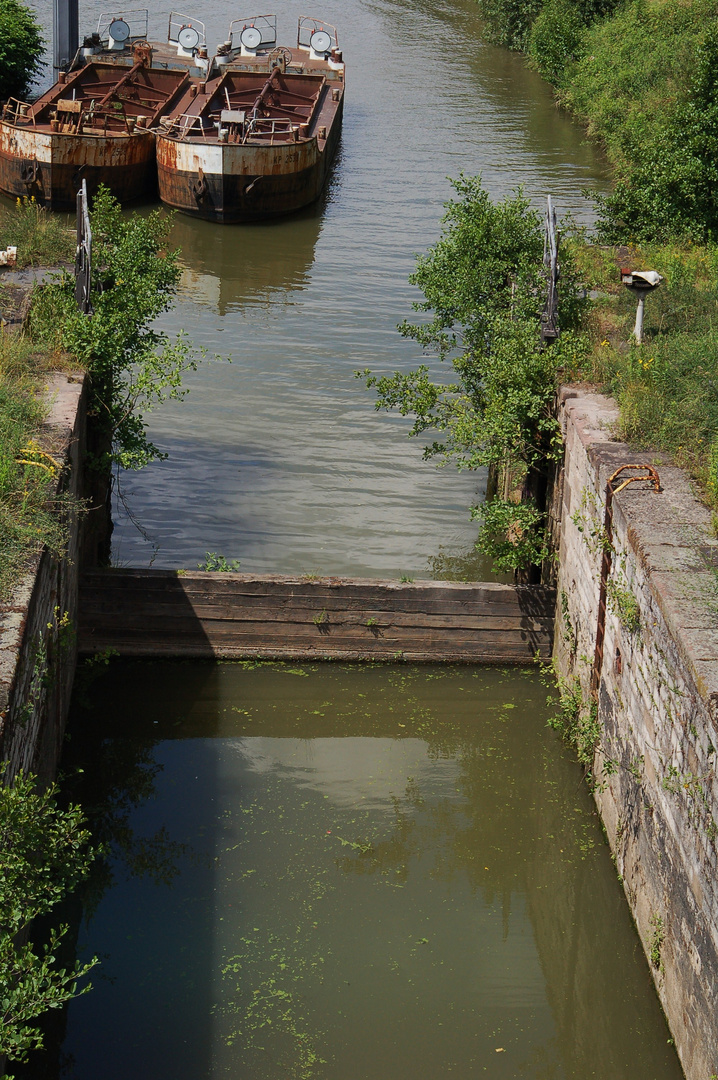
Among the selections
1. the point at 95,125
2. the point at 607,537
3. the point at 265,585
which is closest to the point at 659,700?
the point at 607,537

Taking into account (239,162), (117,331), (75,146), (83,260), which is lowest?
(239,162)

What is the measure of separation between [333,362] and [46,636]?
9755 mm

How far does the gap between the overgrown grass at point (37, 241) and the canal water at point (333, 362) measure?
8.67 feet

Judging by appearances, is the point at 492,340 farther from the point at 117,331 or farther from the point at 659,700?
the point at 659,700

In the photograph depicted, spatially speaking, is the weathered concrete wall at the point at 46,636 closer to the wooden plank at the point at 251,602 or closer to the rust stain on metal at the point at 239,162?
the wooden plank at the point at 251,602

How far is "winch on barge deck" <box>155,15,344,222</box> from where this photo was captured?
2195 cm

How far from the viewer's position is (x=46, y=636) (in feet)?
24.0

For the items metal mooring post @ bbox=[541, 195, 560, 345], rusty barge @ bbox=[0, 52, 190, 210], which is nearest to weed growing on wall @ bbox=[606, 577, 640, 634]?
metal mooring post @ bbox=[541, 195, 560, 345]

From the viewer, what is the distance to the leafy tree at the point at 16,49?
26875 millimetres

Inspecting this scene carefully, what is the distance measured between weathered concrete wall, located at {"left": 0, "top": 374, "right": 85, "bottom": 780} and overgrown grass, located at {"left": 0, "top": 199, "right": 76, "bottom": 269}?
2339 millimetres

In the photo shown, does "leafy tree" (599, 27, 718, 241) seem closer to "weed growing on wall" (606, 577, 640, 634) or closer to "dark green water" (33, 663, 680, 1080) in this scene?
"dark green water" (33, 663, 680, 1080)

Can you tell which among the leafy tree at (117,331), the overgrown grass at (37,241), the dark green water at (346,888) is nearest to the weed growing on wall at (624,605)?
the dark green water at (346,888)

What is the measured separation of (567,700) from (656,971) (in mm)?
2528

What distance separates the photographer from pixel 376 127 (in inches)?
1211
